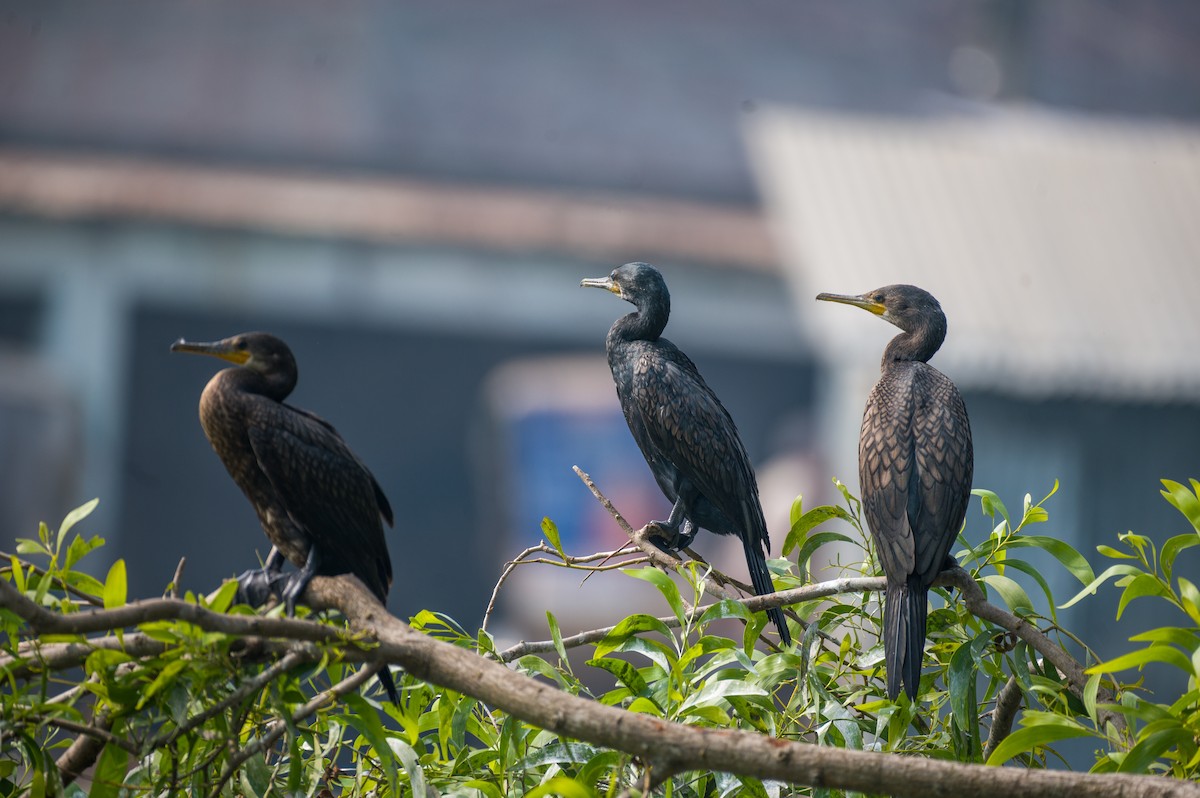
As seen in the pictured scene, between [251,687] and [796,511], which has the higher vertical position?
[796,511]

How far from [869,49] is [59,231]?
5.36 meters

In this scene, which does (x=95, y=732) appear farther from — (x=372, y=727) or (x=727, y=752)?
(x=727, y=752)

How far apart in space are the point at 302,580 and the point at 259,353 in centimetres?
23

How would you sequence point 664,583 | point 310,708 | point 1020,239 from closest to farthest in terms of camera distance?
point 310,708 < point 664,583 < point 1020,239

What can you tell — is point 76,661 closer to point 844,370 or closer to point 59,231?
point 844,370

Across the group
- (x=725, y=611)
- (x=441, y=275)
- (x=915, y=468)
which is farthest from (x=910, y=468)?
(x=441, y=275)

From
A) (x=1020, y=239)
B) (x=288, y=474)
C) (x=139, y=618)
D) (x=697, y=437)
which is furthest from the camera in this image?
(x=1020, y=239)

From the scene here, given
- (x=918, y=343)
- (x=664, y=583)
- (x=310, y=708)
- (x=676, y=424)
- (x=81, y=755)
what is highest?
(x=918, y=343)

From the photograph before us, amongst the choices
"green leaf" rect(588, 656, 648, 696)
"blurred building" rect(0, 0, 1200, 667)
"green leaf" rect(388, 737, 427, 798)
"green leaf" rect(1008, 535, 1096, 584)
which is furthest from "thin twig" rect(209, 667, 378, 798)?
"blurred building" rect(0, 0, 1200, 667)

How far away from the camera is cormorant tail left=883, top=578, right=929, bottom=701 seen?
1.04 metres

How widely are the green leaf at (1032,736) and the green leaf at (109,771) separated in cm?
65

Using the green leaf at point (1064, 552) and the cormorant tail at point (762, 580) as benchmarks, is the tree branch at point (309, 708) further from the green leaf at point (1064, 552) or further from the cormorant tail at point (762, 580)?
the green leaf at point (1064, 552)

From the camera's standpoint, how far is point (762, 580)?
1.21m

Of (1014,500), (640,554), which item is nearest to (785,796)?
(640,554)
